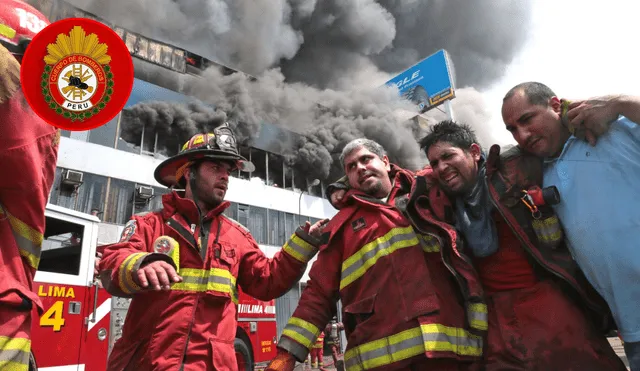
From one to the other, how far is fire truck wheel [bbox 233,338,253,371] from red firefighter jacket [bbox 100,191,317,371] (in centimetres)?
370

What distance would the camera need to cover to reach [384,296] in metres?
1.82

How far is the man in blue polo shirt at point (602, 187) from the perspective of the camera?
1469mm

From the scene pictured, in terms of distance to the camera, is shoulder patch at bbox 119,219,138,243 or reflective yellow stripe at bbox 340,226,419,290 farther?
shoulder patch at bbox 119,219,138,243

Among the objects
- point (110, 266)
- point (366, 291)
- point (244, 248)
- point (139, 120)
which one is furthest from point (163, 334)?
point (139, 120)

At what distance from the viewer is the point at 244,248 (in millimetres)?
2438

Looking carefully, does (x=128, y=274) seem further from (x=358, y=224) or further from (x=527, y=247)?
(x=527, y=247)

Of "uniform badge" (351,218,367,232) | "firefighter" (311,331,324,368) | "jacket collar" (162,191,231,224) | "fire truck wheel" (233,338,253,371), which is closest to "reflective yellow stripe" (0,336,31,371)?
"jacket collar" (162,191,231,224)

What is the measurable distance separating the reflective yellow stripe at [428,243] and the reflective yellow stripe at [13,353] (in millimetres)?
1515

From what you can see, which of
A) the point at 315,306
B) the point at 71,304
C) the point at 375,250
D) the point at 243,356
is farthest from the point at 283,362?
the point at 243,356

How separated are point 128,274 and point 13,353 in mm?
624

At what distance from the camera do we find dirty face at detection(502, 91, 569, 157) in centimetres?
179

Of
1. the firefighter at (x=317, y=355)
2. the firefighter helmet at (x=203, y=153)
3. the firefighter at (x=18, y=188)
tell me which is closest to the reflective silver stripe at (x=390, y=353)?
the firefighter at (x=18, y=188)

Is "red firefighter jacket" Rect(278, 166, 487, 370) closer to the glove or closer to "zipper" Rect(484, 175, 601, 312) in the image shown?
the glove

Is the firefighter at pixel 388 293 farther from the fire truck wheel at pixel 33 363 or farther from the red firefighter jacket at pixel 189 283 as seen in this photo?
the fire truck wheel at pixel 33 363
